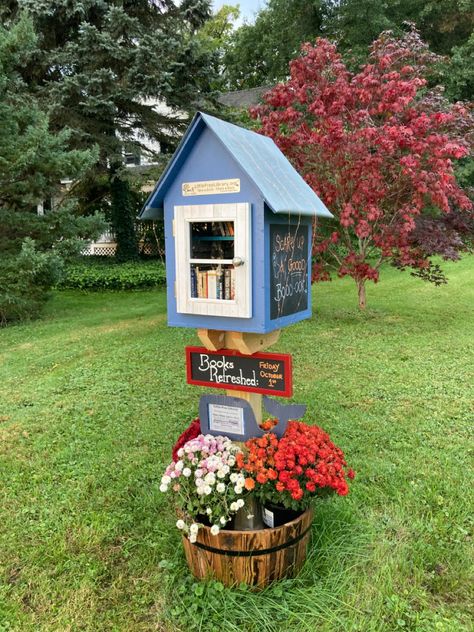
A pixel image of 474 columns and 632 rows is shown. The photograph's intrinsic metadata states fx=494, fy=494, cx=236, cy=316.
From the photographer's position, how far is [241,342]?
2.44 metres

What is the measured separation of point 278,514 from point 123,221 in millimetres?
13589

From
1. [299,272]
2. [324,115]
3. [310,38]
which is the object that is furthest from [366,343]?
[310,38]

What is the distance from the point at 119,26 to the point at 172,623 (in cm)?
1299

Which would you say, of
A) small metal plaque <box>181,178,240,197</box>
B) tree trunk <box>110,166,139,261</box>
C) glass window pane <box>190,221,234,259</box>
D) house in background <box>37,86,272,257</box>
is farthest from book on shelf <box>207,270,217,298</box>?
tree trunk <box>110,166,139,261</box>

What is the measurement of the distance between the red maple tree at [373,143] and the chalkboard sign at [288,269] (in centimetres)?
440

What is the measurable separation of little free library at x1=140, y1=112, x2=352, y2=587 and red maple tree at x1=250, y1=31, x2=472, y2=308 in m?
4.60

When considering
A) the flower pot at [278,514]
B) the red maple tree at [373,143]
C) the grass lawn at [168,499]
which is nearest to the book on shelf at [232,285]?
the flower pot at [278,514]

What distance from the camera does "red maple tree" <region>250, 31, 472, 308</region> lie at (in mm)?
6605

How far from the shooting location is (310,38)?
19.5 meters

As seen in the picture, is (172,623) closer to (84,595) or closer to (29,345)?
(84,595)

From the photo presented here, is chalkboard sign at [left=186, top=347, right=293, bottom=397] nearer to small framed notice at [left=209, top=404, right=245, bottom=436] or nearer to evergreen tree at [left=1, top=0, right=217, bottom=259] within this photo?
small framed notice at [left=209, top=404, right=245, bottom=436]

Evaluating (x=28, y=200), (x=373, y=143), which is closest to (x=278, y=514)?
(x=373, y=143)

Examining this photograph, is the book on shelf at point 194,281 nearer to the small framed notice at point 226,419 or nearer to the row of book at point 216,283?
the row of book at point 216,283

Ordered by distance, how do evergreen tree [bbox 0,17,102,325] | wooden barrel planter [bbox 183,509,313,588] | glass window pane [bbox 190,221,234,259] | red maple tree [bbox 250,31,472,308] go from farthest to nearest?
evergreen tree [bbox 0,17,102,325]
red maple tree [bbox 250,31,472,308]
glass window pane [bbox 190,221,234,259]
wooden barrel planter [bbox 183,509,313,588]
